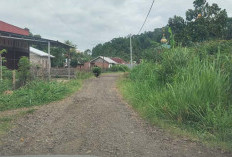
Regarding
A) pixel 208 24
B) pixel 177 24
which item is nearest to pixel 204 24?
pixel 208 24

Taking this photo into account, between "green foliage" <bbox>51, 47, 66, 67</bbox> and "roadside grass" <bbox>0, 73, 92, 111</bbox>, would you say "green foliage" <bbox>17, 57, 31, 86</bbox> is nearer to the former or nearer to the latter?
"roadside grass" <bbox>0, 73, 92, 111</bbox>

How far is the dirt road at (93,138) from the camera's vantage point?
3.89 metres

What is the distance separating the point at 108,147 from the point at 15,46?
19.1 metres

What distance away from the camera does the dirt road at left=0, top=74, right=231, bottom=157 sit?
389 centimetres

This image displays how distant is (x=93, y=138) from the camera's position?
4582 mm

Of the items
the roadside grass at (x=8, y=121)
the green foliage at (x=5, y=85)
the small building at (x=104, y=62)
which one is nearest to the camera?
the roadside grass at (x=8, y=121)

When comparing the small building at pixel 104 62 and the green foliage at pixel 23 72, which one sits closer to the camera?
the green foliage at pixel 23 72

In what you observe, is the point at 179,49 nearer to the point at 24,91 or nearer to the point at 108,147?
the point at 108,147

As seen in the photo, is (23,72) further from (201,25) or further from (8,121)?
(201,25)

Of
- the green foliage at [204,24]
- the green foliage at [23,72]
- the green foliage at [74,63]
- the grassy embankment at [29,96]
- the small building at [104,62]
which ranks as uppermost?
the green foliage at [204,24]

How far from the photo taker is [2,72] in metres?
11.1

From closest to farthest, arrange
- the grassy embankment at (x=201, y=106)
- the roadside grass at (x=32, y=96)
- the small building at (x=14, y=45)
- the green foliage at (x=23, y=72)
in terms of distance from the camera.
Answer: the grassy embankment at (x=201, y=106)
the roadside grass at (x=32, y=96)
the green foliage at (x=23, y=72)
the small building at (x=14, y=45)

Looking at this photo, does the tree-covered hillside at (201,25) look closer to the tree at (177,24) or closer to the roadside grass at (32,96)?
the tree at (177,24)

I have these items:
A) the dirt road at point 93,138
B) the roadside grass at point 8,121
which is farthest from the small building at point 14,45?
the dirt road at point 93,138
